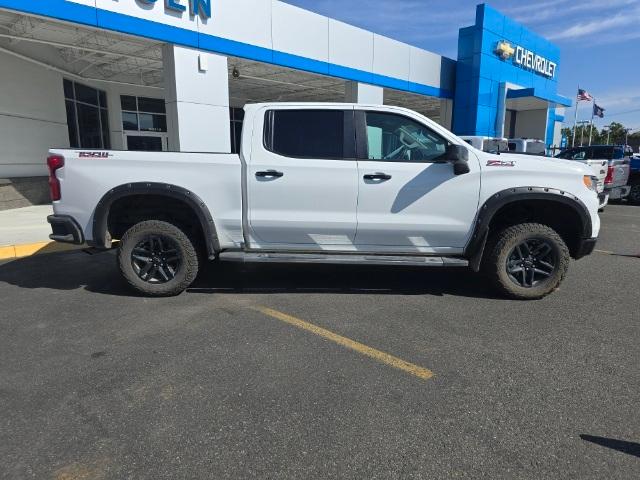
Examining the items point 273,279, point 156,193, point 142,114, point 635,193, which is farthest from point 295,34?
point 635,193

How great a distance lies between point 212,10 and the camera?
11562 millimetres

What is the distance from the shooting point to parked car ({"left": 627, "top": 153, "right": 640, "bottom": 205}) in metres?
15.5

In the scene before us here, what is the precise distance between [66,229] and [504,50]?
893 inches

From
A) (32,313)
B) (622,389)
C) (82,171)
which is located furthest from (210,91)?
(622,389)

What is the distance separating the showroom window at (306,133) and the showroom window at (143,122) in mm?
16020

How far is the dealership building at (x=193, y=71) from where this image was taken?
35.9ft

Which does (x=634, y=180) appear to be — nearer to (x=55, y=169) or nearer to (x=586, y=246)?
(x=586, y=246)

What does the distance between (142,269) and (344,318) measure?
7.75 ft

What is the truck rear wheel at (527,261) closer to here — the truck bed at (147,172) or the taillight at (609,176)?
the truck bed at (147,172)

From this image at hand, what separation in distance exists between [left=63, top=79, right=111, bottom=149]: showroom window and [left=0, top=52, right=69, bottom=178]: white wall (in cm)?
95

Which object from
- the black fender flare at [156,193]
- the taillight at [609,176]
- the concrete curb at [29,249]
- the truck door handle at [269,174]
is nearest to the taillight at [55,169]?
the black fender flare at [156,193]

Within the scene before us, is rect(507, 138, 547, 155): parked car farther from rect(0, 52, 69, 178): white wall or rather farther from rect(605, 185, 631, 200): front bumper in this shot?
rect(0, 52, 69, 178): white wall

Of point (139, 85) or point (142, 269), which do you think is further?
point (139, 85)

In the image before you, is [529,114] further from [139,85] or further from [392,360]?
[392,360]
